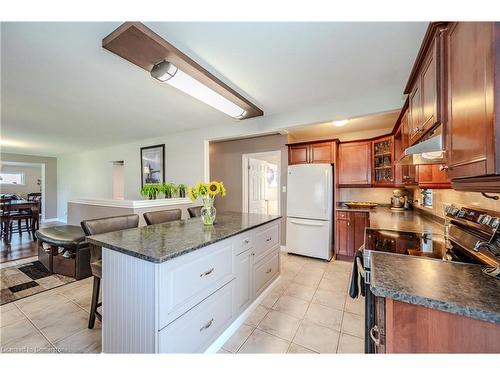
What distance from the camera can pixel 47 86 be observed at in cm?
231

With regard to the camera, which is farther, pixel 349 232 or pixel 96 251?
pixel 349 232

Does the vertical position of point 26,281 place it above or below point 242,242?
below

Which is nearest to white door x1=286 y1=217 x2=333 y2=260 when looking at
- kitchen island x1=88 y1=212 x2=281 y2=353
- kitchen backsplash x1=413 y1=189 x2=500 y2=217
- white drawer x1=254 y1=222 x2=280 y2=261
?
white drawer x1=254 y1=222 x2=280 y2=261

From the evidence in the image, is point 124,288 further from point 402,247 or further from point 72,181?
point 72,181

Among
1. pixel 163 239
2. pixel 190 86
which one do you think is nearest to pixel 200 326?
pixel 163 239

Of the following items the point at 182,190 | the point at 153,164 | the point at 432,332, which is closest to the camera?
the point at 432,332

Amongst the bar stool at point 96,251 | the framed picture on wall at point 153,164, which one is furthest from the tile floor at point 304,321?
the framed picture on wall at point 153,164

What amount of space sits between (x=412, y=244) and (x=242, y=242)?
1.32 m

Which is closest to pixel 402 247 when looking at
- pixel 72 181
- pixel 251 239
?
pixel 251 239

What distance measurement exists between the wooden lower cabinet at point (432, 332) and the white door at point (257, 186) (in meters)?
3.74

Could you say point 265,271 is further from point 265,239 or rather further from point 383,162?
point 383,162

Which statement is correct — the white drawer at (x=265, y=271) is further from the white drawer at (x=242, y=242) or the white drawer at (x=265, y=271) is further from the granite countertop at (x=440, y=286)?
the granite countertop at (x=440, y=286)

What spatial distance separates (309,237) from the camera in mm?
3551

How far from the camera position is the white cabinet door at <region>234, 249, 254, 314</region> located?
1.80 meters
